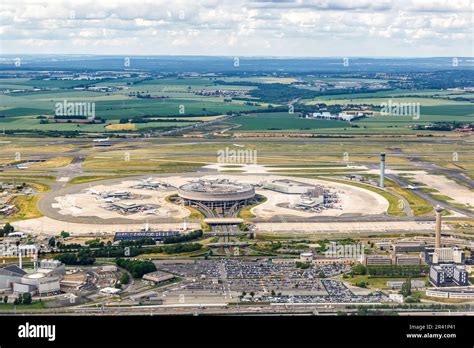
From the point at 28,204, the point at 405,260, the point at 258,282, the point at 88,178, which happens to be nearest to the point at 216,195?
the point at 28,204

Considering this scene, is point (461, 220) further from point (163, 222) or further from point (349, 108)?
point (349, 108)

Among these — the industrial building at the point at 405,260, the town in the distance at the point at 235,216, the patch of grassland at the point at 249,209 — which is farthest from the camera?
the patch of grassland at the point at 249,209

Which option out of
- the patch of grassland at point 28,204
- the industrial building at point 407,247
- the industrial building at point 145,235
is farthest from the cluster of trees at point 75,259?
the industrial building at point 407,247

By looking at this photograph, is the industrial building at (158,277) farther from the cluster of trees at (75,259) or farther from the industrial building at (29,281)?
the cluster of trees at (75,259)

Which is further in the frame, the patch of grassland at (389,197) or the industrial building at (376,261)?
the patch of grassland at (389,197)

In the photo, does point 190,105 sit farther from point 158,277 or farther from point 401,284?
point 401,284
